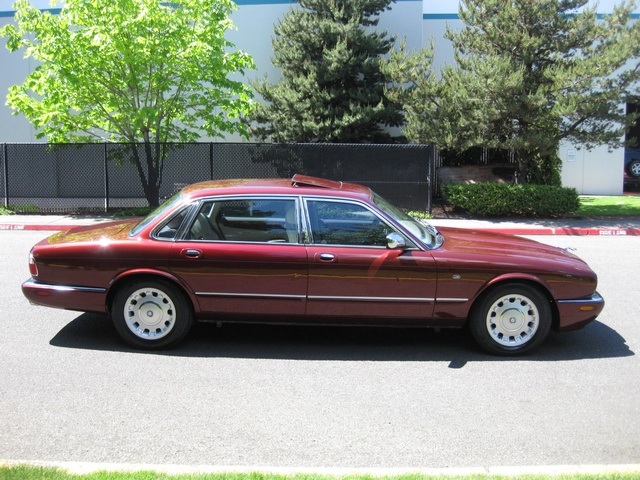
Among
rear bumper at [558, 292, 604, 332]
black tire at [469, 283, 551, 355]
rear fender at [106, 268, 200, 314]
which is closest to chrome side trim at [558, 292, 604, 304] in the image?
rear bumper at [558, 292, 604, 332]

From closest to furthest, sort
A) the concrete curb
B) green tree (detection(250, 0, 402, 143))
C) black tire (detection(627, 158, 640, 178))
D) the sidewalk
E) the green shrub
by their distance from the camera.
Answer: the concrete curb
the sidewalk
the green shrub
green tree (detection(250, 0, 402, 143))
black tire (detection(627, 158, 640, 178))

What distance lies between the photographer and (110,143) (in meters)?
18.3

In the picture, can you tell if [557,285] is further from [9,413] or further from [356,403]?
[9,413]

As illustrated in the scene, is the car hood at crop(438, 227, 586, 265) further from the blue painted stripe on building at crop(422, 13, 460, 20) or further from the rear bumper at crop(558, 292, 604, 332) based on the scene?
the blue painted stripe on building at crop(422, 13, 460, 20)

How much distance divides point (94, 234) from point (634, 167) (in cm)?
2277

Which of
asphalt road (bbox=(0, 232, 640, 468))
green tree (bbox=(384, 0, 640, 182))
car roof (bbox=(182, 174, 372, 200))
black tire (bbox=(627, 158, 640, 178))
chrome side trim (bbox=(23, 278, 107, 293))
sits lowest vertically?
asphalt road (bbox=(0, 232, 640, 468))

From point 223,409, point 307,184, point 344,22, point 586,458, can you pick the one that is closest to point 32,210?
point 344,22

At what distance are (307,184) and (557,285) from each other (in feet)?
7.97

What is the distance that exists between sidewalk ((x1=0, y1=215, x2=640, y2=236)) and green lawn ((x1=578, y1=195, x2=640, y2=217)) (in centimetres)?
79

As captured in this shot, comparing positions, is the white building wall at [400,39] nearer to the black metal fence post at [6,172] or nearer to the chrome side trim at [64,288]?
the black metal fence post at [6,172]

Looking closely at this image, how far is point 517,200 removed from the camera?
17.2 meters

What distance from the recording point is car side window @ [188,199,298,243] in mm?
6035

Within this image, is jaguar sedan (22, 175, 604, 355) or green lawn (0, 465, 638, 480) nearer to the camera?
green lawn (0, 465, 638, 480)

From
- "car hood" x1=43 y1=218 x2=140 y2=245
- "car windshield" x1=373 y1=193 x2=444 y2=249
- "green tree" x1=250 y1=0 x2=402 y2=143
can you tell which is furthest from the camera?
"green tree" x1=250 y1=0 x2=402 y2=143
